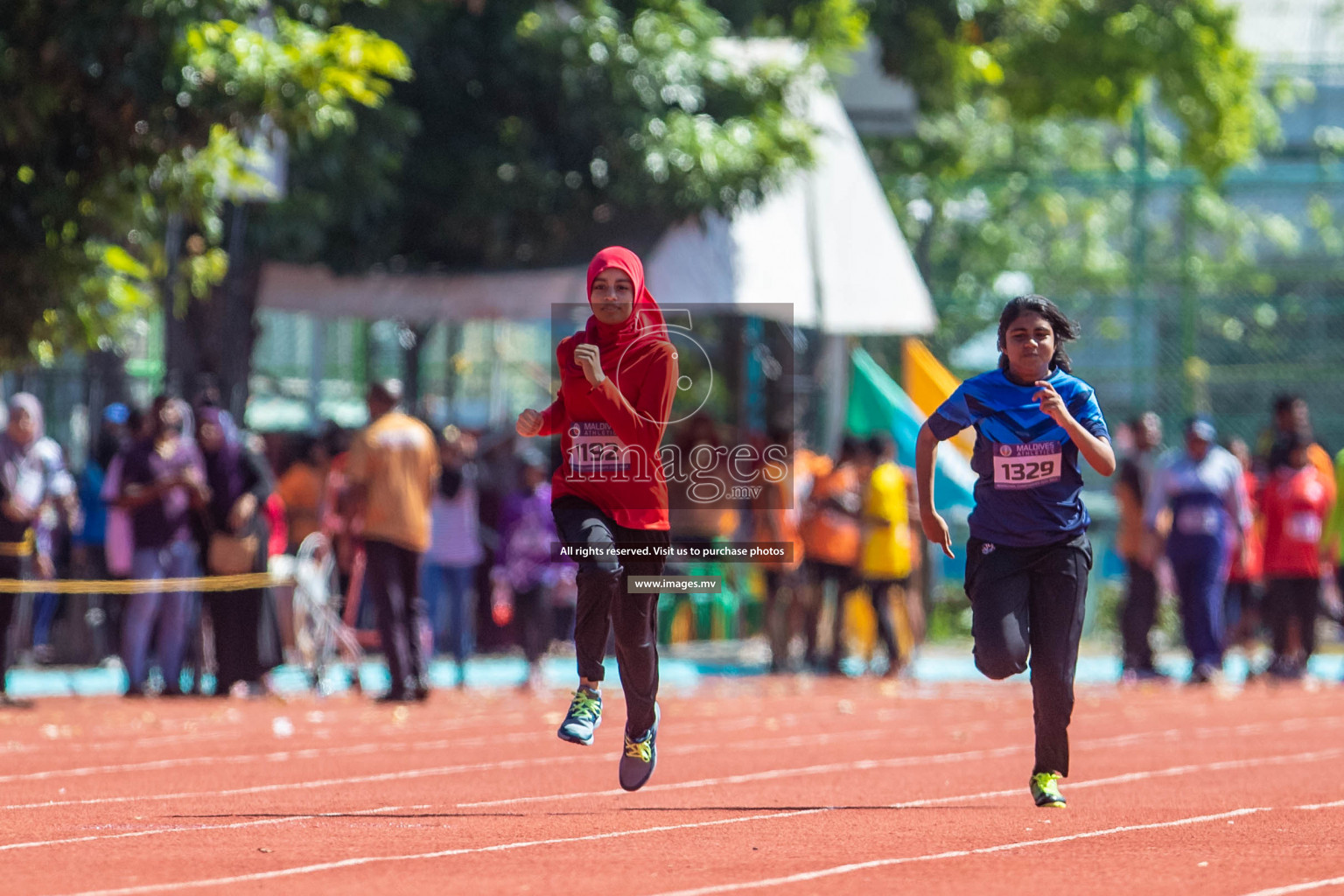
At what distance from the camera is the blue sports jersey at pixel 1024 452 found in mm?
8555

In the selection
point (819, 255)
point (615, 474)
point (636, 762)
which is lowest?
point (636, 762)

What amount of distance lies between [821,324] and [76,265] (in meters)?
8.36

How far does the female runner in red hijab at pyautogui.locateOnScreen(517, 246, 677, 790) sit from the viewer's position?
837 cm

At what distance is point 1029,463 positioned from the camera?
8555 mm

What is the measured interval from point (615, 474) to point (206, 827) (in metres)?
1.90

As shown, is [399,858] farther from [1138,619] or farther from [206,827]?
[1138,619]

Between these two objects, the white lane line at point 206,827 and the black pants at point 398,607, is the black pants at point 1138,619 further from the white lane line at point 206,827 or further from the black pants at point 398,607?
the white lane line at point 206,827

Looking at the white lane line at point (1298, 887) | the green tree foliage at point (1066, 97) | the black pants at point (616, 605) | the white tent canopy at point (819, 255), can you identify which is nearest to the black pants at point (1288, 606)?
the white tent canopy at point (819, 255)

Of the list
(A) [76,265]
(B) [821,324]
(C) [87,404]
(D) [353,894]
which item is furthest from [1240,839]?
(C) [87,404]

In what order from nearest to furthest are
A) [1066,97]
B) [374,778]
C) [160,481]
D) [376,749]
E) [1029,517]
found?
[1029,517] → [374,778] → [376,749] → [160,481] → [1066,97]

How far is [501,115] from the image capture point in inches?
846

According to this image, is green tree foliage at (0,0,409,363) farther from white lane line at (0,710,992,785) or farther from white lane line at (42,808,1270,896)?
white lane line at (42,808,1270,896)

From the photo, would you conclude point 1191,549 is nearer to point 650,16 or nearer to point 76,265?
point 650,16

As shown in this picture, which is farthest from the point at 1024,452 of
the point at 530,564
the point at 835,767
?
the point at 530,564
